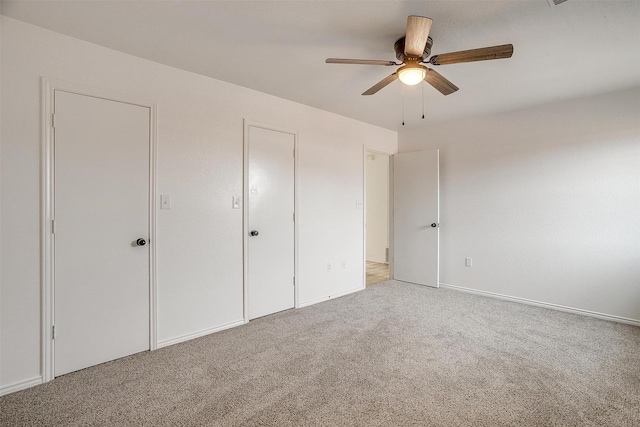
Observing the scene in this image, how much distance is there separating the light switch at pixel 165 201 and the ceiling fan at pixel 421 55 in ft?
5.75

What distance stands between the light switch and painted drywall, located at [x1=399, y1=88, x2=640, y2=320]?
3688 millimetres

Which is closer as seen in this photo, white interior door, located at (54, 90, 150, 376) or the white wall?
the white wall

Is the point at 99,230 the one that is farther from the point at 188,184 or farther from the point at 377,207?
the point at 377,207

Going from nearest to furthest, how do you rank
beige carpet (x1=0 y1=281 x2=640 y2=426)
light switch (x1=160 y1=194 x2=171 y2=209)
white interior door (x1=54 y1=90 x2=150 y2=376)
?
beige carpet (x1=0 y1=281 x2=640 y2=426), white interior door (x1=54 y1=90 x2=150 y2=376), light switch (x1=160 y1=194 x2=171 y2=209)

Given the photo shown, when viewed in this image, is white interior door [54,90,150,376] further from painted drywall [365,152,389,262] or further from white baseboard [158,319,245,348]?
painted drywall [365,152,389,262]

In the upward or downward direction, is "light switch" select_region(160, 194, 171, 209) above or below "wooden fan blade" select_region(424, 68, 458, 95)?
below

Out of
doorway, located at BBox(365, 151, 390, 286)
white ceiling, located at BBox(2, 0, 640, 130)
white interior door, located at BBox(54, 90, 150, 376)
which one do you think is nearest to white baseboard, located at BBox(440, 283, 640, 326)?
doorway, located at BBox(365, 151, 390, 286)

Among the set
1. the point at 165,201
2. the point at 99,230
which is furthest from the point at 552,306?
the point at 99,230

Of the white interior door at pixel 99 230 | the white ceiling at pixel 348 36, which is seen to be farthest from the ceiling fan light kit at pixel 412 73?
the white interior door at pixel 99 230

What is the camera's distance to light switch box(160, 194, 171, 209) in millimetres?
2573

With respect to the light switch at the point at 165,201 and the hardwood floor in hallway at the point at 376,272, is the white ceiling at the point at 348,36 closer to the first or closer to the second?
the light switch at the point at 165,201

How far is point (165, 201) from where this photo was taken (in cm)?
259

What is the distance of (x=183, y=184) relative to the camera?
106 inches

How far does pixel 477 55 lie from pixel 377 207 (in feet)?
15.5
